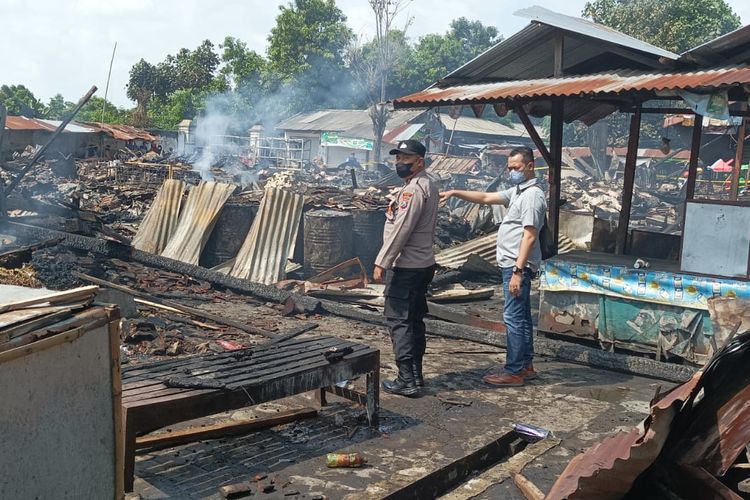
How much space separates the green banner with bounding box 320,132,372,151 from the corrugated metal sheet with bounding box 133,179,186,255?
101ft

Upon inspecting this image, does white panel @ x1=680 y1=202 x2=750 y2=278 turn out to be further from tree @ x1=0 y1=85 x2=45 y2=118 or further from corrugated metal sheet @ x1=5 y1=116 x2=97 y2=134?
tree @ x1=0 y1=85 x2=45 y2=118

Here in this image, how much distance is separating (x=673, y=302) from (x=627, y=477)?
4.06 meters

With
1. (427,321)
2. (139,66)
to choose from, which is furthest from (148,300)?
(139,66)

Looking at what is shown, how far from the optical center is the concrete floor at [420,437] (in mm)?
4531

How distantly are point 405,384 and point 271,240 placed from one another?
19.0 ft

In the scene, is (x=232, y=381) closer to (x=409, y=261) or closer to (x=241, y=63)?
(x=409, y=261)

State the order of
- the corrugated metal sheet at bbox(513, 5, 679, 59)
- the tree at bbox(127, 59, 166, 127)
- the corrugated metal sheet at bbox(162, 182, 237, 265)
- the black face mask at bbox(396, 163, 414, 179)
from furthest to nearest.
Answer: the tree at bbox(127, 59, 166, 127), the corrugated metal sheet at bbox(162, 182, 237, 265), the corrugated metal sheet at bbox(513, 5, 679, 59), the black face mask at bbox(396, 163, 414, 179)

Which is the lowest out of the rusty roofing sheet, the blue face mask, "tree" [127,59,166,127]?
the blue face mask

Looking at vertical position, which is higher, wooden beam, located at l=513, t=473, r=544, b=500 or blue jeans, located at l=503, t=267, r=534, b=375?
blue jeans, located at l=503, t=267, r=534, b=375

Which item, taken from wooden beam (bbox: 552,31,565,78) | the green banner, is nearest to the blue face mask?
wooden beam (bbox: 552,31,565,78)

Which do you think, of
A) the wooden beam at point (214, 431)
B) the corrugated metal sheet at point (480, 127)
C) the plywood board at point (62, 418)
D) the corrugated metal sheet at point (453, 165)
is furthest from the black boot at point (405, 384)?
the corrugated metal sheet at point (480, 127)

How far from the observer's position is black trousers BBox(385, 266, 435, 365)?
6082 millimetres

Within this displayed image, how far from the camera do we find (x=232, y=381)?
4.53 meters

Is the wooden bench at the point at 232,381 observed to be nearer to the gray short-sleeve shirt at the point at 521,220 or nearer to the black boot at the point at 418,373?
the black boot at the point at 418,373
